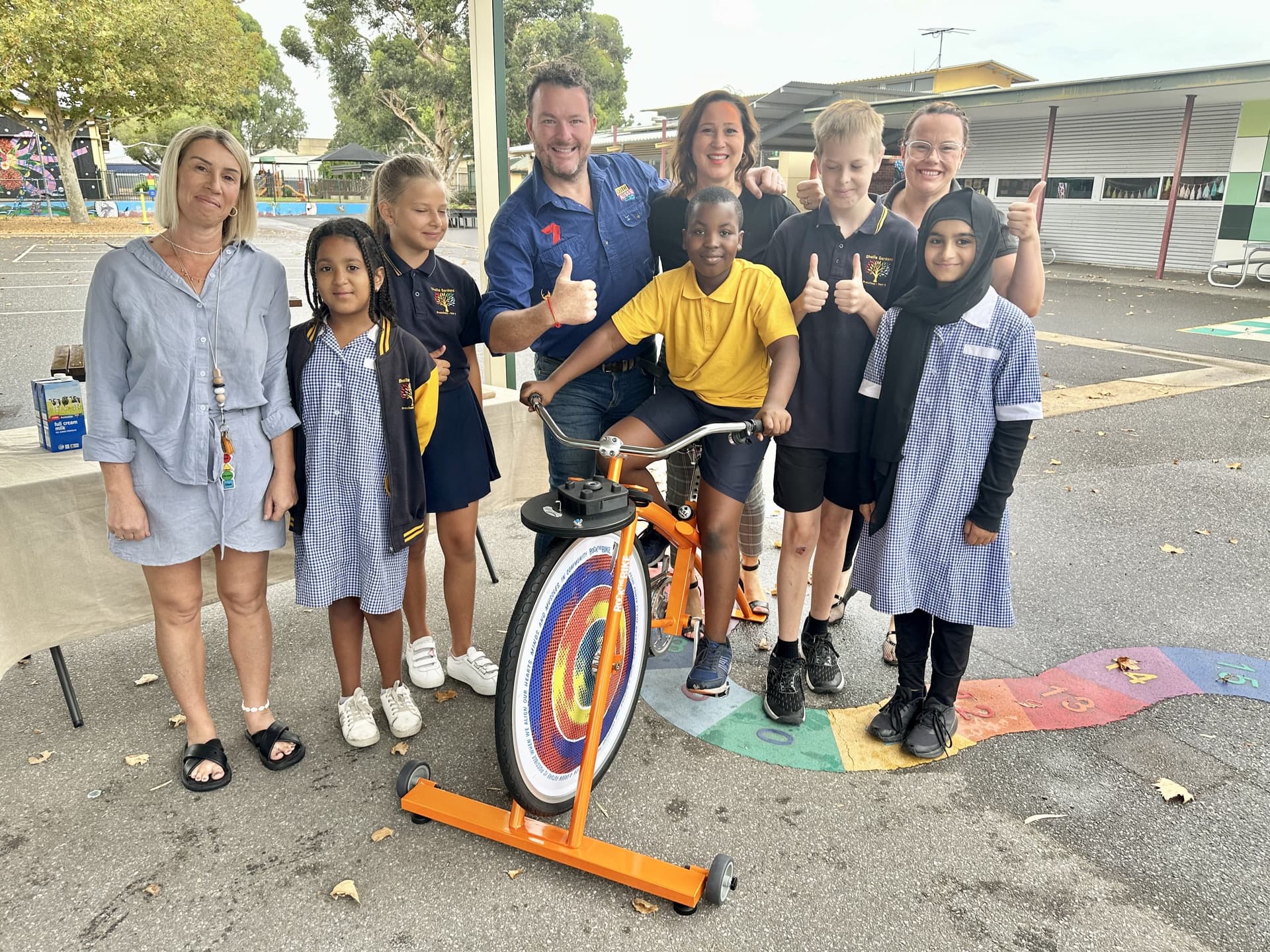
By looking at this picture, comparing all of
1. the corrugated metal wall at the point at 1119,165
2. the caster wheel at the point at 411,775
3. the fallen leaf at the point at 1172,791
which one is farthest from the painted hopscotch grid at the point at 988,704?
the corrugated metal wall at the point at 1119,165

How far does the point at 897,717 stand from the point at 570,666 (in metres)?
1.26

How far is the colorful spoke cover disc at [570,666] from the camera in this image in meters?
2.26

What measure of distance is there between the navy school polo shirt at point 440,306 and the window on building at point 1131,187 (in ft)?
66.9

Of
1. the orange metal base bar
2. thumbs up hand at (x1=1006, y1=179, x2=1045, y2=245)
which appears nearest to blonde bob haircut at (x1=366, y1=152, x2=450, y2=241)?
the orange metal base bar

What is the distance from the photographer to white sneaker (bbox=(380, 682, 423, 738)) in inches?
115

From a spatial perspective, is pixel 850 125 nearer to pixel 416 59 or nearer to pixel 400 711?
pixel 400 711

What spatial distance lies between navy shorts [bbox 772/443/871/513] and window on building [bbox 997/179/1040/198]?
817 inches

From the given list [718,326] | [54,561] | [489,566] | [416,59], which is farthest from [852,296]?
[416,59]

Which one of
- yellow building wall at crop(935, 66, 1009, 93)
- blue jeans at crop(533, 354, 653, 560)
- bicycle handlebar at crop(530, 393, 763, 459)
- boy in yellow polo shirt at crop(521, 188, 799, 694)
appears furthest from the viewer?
yellow building wall at crop(935, 66, 1009, 93)

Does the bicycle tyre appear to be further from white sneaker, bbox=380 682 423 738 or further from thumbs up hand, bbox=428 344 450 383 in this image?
thumbs up hand, bbox=428 344 450 383

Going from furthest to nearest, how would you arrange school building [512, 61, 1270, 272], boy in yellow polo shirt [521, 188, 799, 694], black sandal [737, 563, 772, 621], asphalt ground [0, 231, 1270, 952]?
1. school building [512, 61, 1270, 272]
2. black sandal [737, 563, 772, 621]
3. boy in yellow polo shirt [521, 188, 799, 694]
4. asphalt ground [0, 231, 1270, 952]

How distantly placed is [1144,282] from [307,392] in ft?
62.3

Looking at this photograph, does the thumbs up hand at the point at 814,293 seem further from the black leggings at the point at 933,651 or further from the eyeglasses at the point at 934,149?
the black leggings at the point at 933,651

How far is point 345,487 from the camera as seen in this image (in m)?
2.62
